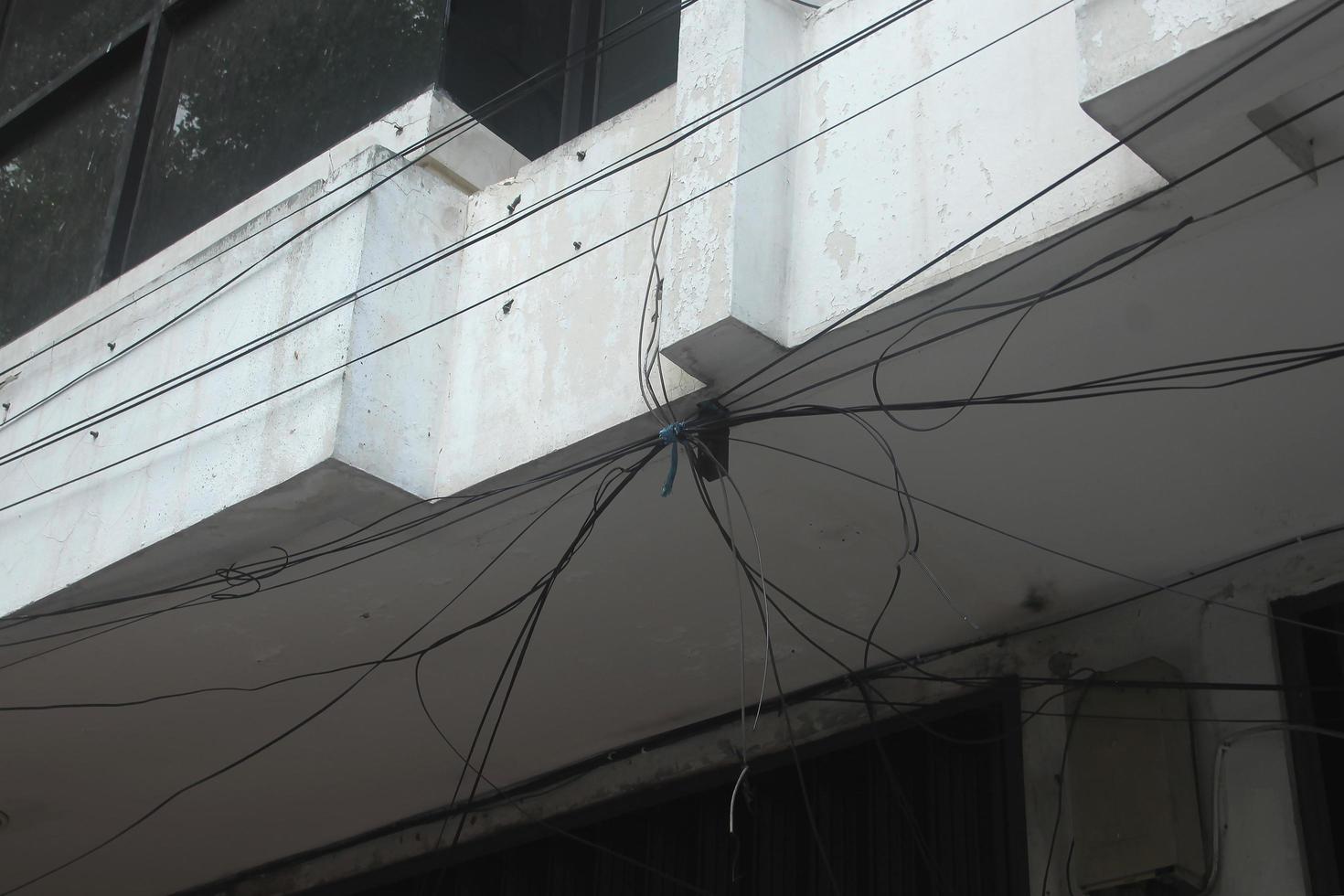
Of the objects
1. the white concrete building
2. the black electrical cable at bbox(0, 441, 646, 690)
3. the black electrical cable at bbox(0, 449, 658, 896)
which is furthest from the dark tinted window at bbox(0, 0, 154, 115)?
the black electrical cable at bbox(0, 449, 658, 896)

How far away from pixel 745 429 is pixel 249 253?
198cm

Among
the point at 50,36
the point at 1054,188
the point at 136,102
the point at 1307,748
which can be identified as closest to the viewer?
the point at 1054,188

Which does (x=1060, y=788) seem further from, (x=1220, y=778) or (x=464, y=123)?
(x=464, y=123)

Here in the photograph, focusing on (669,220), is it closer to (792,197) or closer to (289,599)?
(792,197)

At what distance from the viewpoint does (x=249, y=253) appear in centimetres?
493

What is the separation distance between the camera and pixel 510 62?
511 cm

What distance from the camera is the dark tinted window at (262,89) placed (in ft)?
16.9

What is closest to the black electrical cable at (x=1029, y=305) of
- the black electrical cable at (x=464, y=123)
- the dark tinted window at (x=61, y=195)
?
the black electrical cable at (x=464, y=123)

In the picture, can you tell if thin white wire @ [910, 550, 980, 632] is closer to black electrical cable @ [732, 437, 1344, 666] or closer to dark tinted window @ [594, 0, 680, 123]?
black electrical cable @ [732, 437, 1344, 666]

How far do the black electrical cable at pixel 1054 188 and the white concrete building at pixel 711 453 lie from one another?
0.01m

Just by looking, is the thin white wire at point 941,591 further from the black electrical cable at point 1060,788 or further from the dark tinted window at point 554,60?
the dark tinted window at point 554,60

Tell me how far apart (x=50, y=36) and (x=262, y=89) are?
89.3 inches

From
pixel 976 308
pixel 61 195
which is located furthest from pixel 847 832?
pixel 61 195

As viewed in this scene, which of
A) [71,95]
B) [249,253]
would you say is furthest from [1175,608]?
[71,95]
